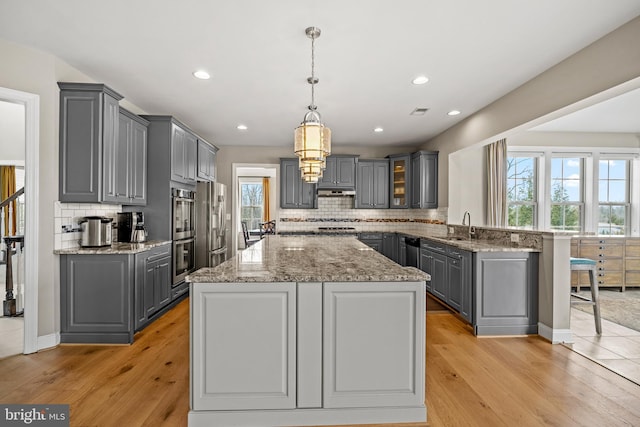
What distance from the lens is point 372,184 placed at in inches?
262

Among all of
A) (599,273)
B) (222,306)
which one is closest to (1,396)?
(222,306)

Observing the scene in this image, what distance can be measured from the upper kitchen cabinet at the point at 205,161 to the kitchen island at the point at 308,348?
3.65m

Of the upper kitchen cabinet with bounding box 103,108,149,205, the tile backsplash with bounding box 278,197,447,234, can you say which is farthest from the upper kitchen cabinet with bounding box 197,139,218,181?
the tile backsplash with bounding box 278,197,447,234

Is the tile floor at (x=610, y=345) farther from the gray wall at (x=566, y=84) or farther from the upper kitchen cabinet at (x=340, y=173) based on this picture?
the upper kitchen cabinet at (x=340, y=173)

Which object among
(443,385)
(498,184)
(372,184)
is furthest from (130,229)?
(498,184)

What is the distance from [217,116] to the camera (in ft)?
15.6

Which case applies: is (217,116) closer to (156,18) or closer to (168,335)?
(156,18)

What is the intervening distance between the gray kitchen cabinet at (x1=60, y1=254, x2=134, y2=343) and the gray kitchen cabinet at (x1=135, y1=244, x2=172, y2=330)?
5.8 inches

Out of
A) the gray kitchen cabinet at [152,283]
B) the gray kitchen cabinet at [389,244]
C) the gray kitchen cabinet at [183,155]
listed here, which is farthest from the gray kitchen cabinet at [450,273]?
the gray kitchen cabinet at [183,155]

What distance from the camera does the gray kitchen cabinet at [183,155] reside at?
4.19 m

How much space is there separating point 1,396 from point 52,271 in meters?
→ 1.10

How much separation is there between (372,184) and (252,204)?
5.45 metres

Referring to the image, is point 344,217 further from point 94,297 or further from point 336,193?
point 94,297

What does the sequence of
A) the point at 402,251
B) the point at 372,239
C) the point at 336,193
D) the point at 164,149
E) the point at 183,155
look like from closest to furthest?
the point at 164,149
the point at 183,155
the point at 402,251
the point at 372,239
the point at 336,193
